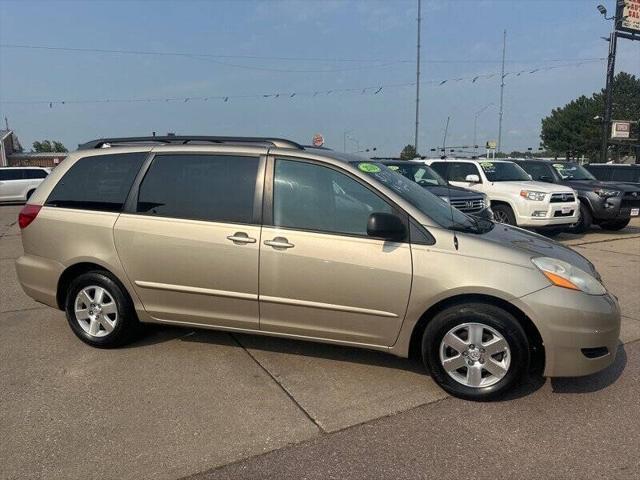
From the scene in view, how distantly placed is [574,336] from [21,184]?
22.6 meters

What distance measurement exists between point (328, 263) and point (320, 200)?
498mm

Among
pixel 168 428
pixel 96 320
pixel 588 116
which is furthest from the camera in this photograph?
pixel 588 116

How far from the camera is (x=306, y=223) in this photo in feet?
12.2

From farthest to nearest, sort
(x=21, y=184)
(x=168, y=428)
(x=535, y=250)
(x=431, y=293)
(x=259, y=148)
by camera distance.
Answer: (x=21, y=184), (x=259, y=148), (x=535, y=250), (x=431, y=293), (x=168, y=428)

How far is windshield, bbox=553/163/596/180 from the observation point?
13.0 metres

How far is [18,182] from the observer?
20.9m

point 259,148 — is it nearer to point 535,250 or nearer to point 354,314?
point 354,314

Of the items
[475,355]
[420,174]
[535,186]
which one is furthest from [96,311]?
[535,186]

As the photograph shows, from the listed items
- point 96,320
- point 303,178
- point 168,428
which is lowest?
point 168,428

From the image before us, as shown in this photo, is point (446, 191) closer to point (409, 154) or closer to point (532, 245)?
point (532, 245)

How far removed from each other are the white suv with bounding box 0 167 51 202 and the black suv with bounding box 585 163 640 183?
66.8 ft

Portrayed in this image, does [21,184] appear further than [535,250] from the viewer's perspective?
Yes

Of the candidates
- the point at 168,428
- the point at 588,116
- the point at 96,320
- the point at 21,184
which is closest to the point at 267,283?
the point at 168,428

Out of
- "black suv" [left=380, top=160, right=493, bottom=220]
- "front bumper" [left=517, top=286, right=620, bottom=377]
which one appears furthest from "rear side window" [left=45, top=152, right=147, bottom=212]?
"black suv" [left=380, top=160, right=493, bottom=220]
